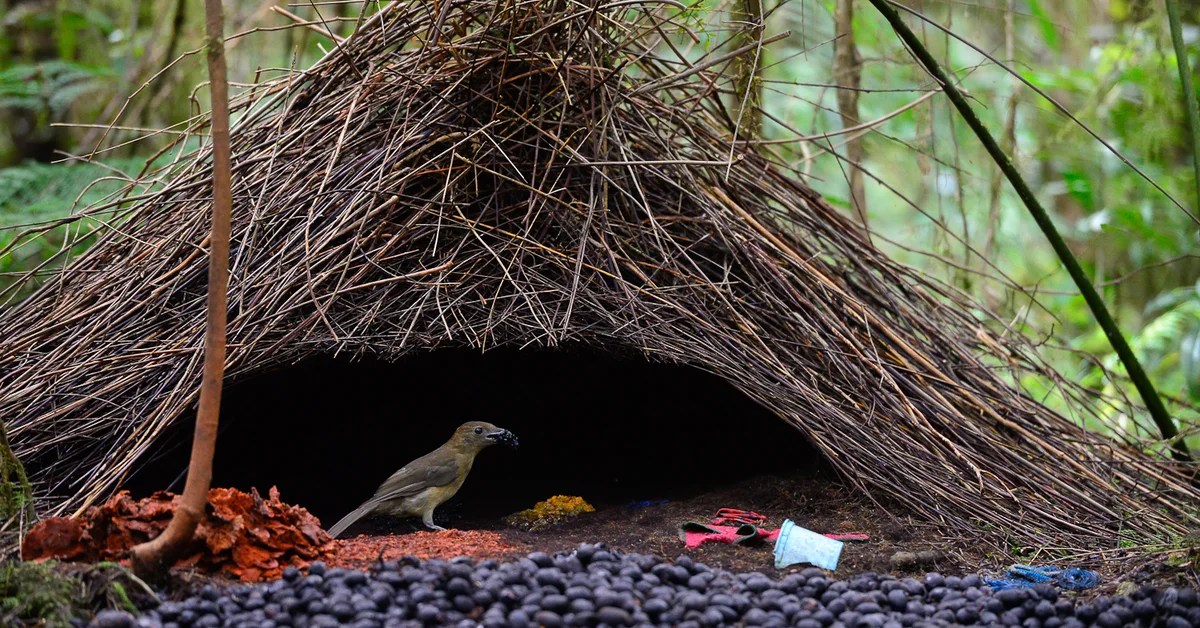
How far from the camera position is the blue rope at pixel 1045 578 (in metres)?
2.92

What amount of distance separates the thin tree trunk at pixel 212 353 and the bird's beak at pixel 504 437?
1.92m

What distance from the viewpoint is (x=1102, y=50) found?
24.9ft

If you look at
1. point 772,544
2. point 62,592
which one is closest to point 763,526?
point 772,544

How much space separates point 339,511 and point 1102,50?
21.3 ft

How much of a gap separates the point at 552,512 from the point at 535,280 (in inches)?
36.7

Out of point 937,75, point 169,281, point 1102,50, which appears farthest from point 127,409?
point 1102,50

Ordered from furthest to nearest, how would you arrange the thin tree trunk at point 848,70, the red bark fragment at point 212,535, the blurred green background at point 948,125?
the blurred green background at point 948,125
the thin tree trunk at point 848,70
the red bark fragment at point 212,535

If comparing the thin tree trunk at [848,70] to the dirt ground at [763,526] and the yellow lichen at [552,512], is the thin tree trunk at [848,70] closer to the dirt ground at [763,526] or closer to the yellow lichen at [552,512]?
the dirt ground at [763,526]

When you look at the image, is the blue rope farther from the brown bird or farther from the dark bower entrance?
the brown bird

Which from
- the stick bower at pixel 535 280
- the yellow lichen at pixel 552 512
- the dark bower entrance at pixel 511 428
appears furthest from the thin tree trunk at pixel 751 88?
the yellow lichen at pixel 552 512

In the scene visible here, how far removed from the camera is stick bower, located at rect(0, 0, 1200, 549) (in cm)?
351

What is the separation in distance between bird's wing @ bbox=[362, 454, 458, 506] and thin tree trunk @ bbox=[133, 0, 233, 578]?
162cm

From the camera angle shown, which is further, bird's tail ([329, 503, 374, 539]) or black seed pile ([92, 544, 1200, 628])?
bird's tail ([329, 503, 374, 539])

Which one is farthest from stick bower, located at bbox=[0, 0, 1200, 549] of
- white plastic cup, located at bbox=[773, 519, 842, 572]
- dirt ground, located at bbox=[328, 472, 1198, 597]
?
white plastic cup, located at bbox=[773, 519, 842, 572]
